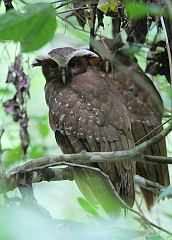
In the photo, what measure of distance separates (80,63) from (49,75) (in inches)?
6.7

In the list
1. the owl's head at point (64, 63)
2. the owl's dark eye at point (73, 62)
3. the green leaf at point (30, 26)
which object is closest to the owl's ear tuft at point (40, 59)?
the owl's head at point (64, 63)

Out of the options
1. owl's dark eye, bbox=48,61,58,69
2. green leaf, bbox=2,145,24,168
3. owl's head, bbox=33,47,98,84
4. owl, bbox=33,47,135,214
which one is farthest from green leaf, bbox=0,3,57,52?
green leaf, bbox=2,145,24,168

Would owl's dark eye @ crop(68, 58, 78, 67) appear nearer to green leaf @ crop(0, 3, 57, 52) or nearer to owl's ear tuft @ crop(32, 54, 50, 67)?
owl's ear tuft @ crop(32, 54, 50, 67)

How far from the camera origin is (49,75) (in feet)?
9.41

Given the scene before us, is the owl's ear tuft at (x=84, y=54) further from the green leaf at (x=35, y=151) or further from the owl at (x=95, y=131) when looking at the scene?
the green leaf at (x=35, y=151)

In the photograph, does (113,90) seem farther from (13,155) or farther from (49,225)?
(49,225)

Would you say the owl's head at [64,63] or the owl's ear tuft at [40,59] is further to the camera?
the owl's ear tuft at [40,59]

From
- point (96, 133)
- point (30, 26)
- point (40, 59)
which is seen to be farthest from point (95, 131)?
point (30, 26)

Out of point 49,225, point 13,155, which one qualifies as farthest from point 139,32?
point 49,225

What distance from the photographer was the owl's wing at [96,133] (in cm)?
241

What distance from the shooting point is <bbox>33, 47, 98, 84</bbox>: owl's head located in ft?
8.98

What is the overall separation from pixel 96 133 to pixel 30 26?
162cm

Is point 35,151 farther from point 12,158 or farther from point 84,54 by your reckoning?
point 84,54

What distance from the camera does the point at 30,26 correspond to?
0.81m
